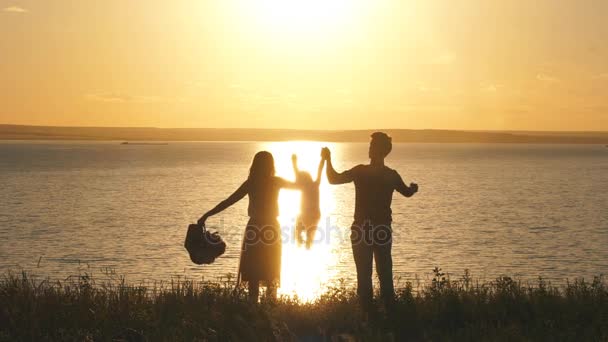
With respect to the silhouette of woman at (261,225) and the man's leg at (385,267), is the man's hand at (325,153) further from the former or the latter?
the man's leg at (385,267)

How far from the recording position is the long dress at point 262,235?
31.4 ft

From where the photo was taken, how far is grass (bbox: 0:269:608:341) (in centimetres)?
793

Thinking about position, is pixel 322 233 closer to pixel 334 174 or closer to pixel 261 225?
pixel 261 225

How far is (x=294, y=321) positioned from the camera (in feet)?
28.8

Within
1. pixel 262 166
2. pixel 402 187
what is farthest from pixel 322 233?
pixel 402 187

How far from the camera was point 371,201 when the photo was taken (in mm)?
9102

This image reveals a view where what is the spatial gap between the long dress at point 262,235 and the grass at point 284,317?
0.39 metres

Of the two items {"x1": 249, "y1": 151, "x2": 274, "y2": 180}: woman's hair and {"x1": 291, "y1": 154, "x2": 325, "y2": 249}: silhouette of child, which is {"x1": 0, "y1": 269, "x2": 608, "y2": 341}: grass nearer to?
{"x1": 291, "y1": 154, "x2": 325, "y2": 249}: silhouette of child

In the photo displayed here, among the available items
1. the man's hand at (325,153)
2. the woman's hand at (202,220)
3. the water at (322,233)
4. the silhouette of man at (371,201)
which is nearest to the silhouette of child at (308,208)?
the man's hand at (325,153)

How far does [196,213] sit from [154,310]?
5017 centimetres

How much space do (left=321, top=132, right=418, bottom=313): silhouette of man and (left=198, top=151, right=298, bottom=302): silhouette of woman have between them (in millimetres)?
795

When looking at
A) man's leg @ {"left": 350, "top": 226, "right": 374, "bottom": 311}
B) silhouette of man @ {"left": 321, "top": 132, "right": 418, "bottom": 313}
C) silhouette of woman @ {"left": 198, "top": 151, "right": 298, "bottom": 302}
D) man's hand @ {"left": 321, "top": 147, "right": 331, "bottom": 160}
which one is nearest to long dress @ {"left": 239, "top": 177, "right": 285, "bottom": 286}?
silhouette of woman @ {"left": 198, "top": 151, "right": 298, "bottom": 302}

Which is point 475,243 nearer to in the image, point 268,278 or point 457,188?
point 268,278

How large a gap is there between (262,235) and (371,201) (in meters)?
1.56
